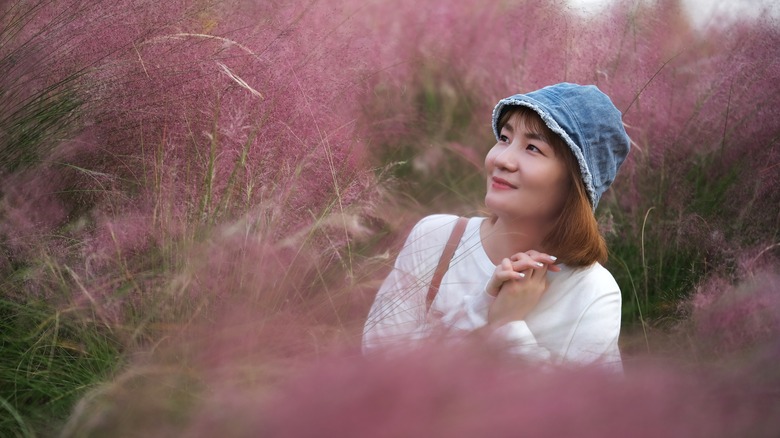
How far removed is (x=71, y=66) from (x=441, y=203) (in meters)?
1.25

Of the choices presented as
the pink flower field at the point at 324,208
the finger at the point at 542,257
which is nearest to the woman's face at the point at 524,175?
the finger at the point at 542,257

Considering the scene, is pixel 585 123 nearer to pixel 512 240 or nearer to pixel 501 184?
pixel 501 184

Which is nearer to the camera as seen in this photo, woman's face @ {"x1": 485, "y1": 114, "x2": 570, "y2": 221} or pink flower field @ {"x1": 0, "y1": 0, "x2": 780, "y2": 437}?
pink flower field @ {"x1": 0, "y1": 0, "x2": 780, "y2": 437}

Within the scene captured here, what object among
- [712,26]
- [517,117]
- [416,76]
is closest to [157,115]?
[517,117]

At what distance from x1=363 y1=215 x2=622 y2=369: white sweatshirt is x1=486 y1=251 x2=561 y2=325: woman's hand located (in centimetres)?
4

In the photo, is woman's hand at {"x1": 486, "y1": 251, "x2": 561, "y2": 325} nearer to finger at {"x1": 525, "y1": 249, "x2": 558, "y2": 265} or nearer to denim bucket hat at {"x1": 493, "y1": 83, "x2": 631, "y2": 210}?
finger at {"x1": 525, "y1": 249, "x2": 558, "y2": 265}

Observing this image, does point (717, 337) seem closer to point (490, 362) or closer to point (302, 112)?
point (490, 362)

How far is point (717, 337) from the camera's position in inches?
65.6

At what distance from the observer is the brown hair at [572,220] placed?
1.88m

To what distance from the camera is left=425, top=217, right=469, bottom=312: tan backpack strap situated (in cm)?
193

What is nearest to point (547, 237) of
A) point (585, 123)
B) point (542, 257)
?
point (542, 257)

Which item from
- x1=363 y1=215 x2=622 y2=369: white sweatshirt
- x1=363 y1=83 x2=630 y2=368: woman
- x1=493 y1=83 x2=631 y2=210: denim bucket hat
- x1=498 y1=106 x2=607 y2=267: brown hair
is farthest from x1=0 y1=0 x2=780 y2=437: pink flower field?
x1=493 y1=83 x2=631 y2=210: denim bucket hat

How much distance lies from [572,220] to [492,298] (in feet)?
0.88

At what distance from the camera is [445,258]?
1.97m
